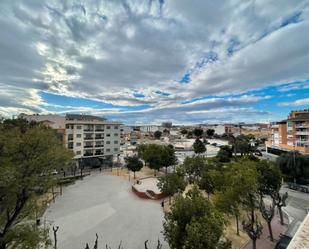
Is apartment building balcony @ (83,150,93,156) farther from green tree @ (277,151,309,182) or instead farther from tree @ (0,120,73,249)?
green tree @ (277,151,309,182)

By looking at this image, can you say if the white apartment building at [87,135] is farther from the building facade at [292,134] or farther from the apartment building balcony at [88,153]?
the building facade at [292,134]

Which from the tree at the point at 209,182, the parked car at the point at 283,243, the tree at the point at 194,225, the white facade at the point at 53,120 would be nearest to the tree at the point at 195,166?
the tree at the point at 209,182

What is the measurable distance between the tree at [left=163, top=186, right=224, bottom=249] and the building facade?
132ft

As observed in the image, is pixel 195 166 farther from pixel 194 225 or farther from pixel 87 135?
pixel 87 135

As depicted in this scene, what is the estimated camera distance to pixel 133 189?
2725cm

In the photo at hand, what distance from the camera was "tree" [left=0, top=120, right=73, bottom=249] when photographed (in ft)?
31.8

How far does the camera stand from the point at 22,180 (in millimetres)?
11180

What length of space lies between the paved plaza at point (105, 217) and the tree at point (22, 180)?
433 cm

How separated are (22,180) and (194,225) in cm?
1017

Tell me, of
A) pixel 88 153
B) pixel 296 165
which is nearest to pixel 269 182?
pixel 296 165

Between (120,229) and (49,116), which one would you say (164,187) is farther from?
(49,116)

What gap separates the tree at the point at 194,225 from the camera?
8.79 meters

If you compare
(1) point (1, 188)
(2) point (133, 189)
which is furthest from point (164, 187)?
(1) point (1, 188)

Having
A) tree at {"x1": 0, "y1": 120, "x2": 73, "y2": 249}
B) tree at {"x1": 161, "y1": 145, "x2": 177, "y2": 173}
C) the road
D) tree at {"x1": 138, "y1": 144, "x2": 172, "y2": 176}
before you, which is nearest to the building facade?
the road
